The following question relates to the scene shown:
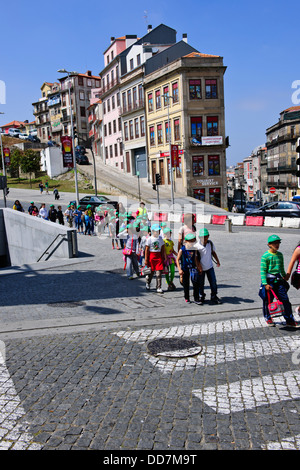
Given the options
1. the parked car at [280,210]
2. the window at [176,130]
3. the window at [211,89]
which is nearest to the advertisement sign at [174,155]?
the window at [176,130]

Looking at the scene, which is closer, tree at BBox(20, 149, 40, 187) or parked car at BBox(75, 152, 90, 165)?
parked car at BBox(75, 152, 90, 165)

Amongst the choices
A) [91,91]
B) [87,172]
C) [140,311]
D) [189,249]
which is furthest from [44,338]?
[91,91]

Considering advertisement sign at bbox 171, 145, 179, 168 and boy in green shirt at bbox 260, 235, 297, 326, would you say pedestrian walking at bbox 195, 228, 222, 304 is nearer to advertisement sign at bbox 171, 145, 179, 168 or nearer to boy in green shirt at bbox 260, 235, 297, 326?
boy in green shirt at bbox 260, 235, 297, 326

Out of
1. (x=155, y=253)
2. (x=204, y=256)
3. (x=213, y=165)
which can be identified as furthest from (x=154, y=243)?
(x=213, y=165)

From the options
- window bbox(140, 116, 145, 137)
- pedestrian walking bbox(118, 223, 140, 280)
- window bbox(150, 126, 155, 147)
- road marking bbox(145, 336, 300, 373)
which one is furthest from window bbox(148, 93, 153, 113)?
road marking bbox(145, 336, 300, 373)

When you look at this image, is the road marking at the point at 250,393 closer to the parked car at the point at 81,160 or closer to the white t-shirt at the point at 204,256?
the white t-shirt at the point at 204,256

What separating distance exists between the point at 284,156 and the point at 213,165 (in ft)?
122

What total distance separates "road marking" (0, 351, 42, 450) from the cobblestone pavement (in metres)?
0.01

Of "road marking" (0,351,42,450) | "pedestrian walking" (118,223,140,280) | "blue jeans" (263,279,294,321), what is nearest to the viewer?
"road marking" (0,351,42,450)

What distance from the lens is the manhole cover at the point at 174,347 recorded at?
673 cm

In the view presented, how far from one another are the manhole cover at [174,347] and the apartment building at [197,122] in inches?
1506

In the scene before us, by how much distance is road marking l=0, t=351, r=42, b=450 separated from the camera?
4410mm

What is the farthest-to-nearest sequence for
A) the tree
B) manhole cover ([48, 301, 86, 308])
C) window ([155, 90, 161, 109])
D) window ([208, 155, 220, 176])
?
the tree → window ([155, 90, 161, 109]) → window ([208, 155, 220, 176]) → manhole cover ([48, 301, 86, 308])

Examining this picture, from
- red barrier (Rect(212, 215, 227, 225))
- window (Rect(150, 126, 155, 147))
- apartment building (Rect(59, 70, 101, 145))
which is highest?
apartment building (Rect(59, 70, 101, 145))
